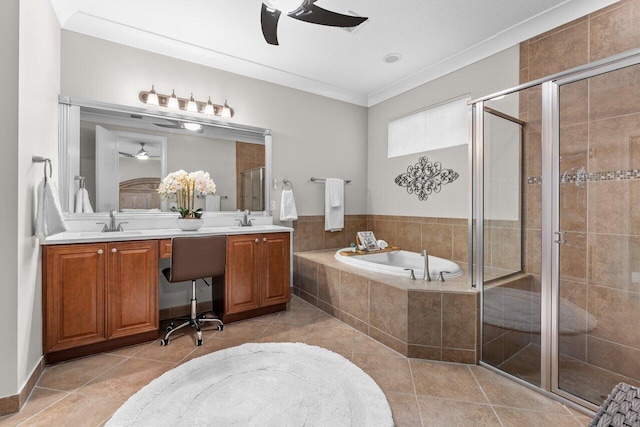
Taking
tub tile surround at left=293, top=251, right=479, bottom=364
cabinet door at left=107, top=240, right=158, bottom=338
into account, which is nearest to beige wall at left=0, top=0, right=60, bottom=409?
cabinet door at left=107, top=240, right=158, bottom=338

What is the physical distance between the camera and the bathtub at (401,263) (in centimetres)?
256

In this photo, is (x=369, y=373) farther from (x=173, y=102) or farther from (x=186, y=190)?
(x=173, y=102)

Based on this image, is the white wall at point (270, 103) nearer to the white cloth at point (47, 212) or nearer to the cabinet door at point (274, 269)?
the cabinet door at point (274, 269)

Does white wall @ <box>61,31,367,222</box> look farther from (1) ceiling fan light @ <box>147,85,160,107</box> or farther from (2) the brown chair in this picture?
(2) the brown chair

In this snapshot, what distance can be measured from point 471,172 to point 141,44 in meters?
3.12

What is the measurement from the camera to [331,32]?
8.83 ft

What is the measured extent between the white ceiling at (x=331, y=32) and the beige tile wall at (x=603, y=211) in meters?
0.73

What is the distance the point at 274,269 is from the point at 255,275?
0.20m

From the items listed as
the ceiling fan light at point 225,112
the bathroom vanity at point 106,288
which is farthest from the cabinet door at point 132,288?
the ceiling fan light at point 225,112

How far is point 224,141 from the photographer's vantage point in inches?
126

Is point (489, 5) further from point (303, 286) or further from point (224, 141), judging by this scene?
point (303, 286)

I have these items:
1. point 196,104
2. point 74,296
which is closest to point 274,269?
point 74,296

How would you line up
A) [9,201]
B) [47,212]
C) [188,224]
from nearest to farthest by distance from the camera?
[9,201] → [47,212] → [188,224]

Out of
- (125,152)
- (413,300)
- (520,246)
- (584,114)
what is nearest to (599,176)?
(584,114)
